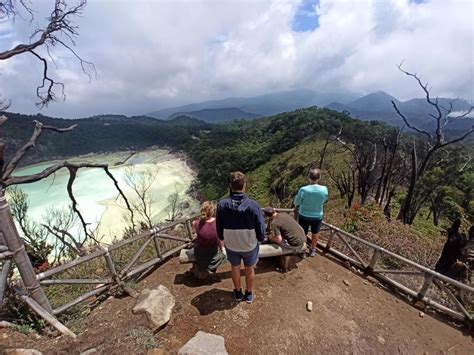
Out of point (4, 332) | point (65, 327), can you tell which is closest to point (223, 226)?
point (65, 327)

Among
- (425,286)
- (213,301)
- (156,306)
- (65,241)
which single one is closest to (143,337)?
(156,306)

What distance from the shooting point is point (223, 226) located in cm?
393

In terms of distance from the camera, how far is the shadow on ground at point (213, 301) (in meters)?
4.36

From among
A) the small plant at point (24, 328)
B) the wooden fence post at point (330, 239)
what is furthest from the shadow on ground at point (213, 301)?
the wooden fence post at point (330, 239)

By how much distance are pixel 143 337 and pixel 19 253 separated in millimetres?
1954

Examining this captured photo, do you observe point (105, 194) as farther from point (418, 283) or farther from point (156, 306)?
point (418, 283)

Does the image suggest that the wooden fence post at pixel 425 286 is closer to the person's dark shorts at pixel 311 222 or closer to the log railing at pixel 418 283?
the log railing at pixel 418 283

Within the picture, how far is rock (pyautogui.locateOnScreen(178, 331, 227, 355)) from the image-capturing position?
3.35 meters

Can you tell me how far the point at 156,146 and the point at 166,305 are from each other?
366ft

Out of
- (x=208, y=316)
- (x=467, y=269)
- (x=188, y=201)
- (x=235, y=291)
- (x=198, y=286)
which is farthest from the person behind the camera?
(x=188, y=201)

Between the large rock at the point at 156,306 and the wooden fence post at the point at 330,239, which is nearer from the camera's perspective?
the large rock at the point at 156,306

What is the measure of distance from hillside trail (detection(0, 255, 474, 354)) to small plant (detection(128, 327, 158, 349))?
0.01 meters

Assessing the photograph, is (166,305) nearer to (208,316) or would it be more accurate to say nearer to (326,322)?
(208,316)

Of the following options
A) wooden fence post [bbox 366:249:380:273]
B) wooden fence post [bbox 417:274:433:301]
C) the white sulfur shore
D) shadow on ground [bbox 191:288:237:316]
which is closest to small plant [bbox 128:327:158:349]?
shadow on ground [bbox 191:288:237:316]
